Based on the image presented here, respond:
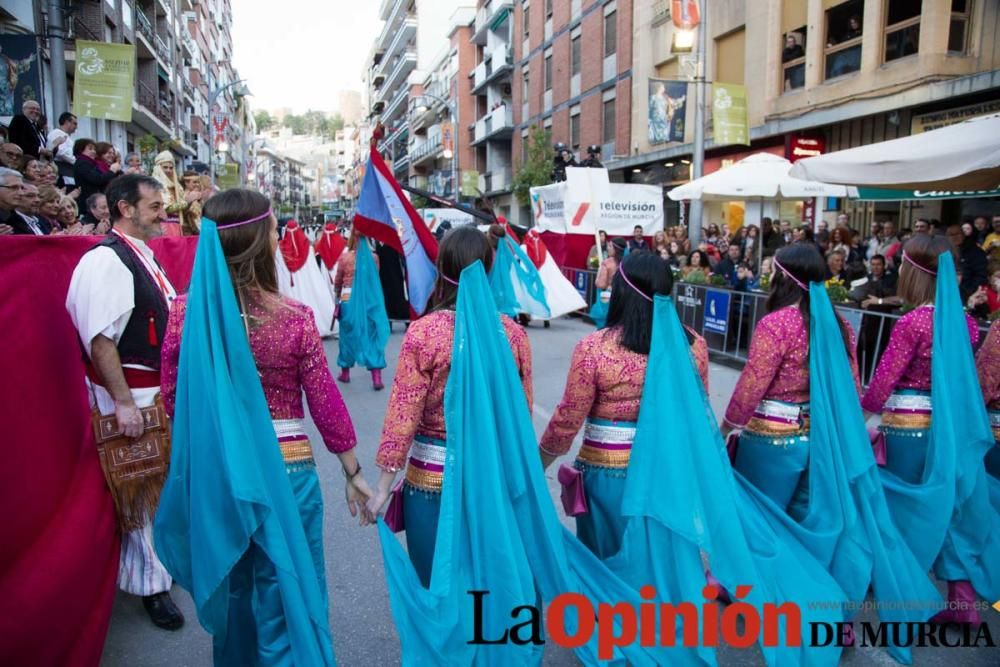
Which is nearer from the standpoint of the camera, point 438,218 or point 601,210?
point 601,210

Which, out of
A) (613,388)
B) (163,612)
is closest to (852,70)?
(613,388)

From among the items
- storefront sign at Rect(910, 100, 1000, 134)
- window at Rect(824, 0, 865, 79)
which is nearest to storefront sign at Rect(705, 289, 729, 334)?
storefront sign at Rect(910, 100, 1000, 134)

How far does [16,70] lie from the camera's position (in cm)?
1134

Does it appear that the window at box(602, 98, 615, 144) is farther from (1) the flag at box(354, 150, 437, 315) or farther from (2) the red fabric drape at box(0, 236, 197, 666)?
(2) the red fabric drape at box(0, 236, 197, 666)

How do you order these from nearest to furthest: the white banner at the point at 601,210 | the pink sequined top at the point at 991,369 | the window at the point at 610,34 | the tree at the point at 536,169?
the pink sequined top at the point at 991,369
the white banner at the point at 601,210
the window at the point at 610,34
the tree at the point at 536,169

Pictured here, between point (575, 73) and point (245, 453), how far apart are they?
→ 2875 centimetres

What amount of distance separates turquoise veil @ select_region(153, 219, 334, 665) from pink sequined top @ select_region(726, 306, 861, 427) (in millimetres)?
1981

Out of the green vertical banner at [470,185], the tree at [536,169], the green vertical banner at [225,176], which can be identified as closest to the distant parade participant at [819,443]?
the tree at [536,169]

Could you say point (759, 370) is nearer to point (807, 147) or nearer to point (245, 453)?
point (245, 453)

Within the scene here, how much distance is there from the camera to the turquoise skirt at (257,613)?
2.30 m

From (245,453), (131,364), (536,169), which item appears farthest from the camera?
(536,169)

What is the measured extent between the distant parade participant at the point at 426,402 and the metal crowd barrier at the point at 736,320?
5905 mm

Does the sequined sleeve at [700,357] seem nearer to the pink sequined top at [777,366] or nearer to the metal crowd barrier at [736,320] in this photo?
the pink sequined top at [777,366]

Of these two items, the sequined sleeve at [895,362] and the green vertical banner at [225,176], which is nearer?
the sequined sleeve at [895,362]
